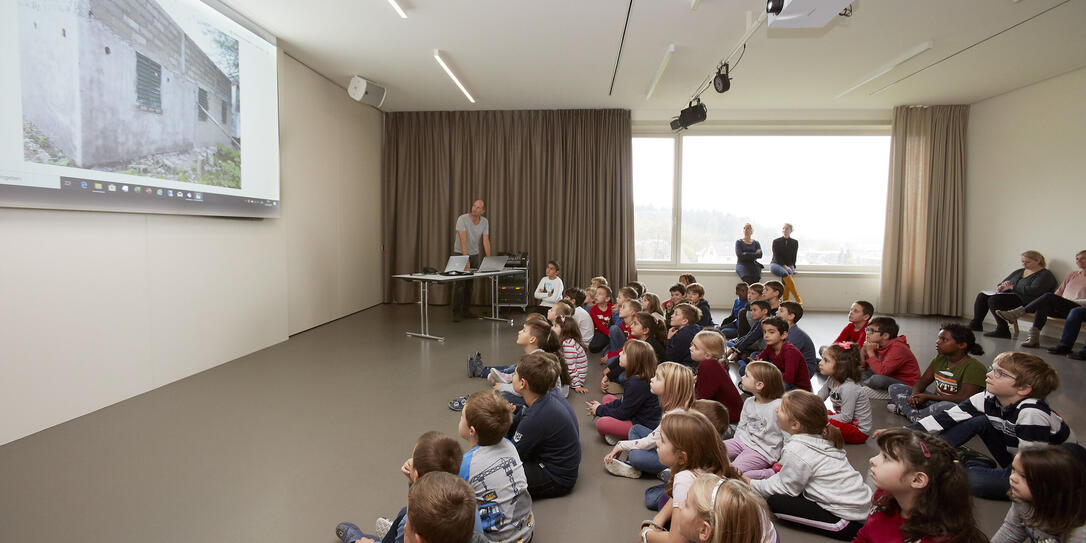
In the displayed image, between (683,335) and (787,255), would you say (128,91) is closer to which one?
(683,335)

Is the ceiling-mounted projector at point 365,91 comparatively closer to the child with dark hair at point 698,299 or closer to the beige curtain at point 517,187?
the beige curtain at point 517,187

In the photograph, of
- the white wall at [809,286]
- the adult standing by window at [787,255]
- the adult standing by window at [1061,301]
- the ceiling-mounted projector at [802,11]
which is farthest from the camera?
the white wall at [809,286]

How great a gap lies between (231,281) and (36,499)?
107 inches

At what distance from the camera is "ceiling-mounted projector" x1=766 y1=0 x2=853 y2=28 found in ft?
12.2

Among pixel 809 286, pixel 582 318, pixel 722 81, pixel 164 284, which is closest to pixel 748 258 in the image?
pixel 809 286

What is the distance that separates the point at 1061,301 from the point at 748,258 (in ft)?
11.3

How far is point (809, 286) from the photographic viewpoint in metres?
8.73

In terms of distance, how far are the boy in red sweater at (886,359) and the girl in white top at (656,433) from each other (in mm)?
2156

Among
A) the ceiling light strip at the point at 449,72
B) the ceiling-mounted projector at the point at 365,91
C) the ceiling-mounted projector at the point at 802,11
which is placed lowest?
the ceiling-mounted projector at the point at 802,11

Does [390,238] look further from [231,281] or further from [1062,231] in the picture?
[1062,231]

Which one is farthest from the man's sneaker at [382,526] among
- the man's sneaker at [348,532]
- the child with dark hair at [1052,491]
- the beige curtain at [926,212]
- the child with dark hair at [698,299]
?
the beige curtain at [926,212]

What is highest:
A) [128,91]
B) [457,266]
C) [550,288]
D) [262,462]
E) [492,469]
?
[128,91]

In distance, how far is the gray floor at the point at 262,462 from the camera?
2.23 metres

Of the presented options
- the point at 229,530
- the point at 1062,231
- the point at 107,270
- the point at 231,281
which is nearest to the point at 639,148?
the point at 1062,231
